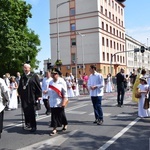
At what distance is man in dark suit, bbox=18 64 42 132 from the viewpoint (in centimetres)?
843

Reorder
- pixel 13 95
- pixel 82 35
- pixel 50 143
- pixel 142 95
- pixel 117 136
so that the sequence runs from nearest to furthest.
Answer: pixel 50 143 < pixel 117 136 < pixel 142 95 < pixel 13 95 < pixel 82 35

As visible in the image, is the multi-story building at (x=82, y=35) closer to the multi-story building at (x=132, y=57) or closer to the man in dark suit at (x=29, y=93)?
the multi-story building at (x=132, y=57)

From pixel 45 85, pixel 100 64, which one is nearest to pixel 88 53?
pixel 100 64

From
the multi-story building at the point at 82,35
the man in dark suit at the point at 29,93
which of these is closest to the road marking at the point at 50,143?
the man in dark suit at the point at 29,93

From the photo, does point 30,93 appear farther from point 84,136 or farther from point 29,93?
point 84,136

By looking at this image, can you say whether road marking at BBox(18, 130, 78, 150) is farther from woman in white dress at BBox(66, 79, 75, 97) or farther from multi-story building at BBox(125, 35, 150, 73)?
multi-story building at BBox(125, 35, 150, 73)

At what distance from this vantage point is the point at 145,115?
1062cm

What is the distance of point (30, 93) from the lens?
332 inches

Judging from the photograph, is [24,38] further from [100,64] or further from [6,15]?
[100,64]

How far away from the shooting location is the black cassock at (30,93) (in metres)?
8.42

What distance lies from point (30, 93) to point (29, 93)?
0.03m

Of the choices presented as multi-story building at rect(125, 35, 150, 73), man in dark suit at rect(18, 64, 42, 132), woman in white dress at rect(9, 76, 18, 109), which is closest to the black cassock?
man in dark suit at rect(18, 64, 42, 132)

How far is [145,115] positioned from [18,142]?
17.1 ft

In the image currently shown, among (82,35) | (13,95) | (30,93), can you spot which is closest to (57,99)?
(30,93)
